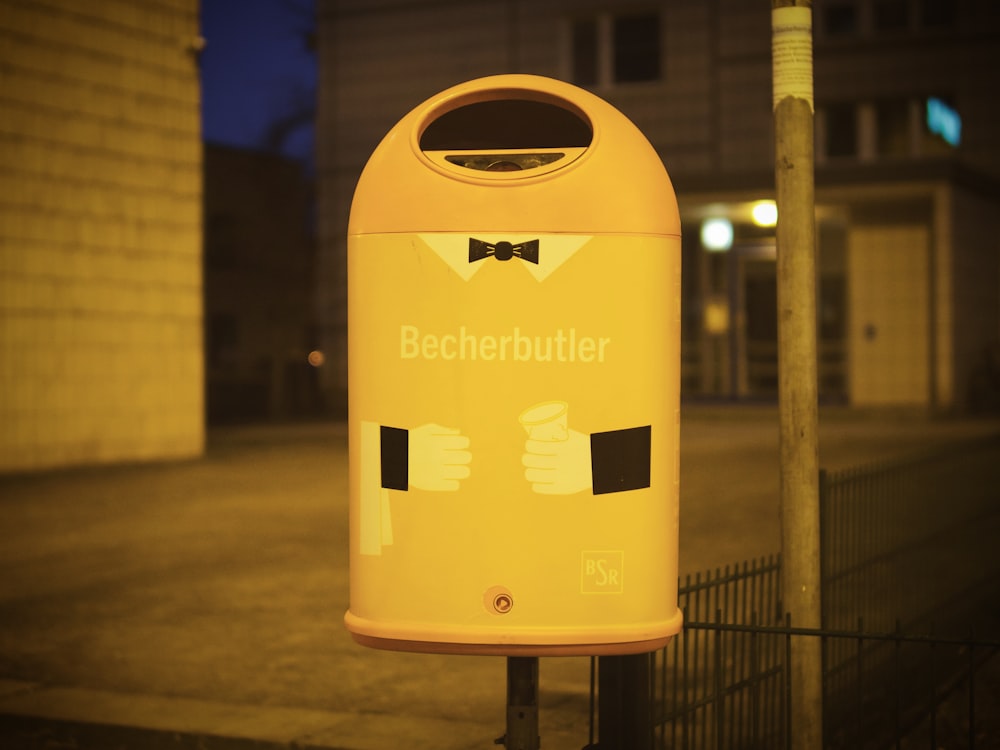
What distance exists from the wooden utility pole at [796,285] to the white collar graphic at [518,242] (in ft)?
3.27

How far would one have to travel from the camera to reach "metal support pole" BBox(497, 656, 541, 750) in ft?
12.2

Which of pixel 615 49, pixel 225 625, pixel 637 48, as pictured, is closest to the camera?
pixel 225 625

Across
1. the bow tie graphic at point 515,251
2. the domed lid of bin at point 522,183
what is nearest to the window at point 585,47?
the domed lid of bin at point 522,183

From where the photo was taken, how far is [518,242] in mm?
3502

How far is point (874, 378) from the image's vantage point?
2531 centimetres

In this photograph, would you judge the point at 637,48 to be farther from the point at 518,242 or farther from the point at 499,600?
the point at 499,600

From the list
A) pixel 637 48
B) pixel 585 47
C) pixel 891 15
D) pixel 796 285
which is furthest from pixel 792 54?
pixel 585 47

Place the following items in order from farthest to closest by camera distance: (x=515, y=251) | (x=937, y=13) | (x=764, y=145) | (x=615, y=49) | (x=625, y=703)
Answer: (x=615, y=49), (x=764, y=145), (x=937, y=13), (x=625, y=703), (x=515, y=251)

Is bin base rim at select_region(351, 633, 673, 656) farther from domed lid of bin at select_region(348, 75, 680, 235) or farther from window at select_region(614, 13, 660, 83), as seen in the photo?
window at select_region(614, 13, 660, 83)

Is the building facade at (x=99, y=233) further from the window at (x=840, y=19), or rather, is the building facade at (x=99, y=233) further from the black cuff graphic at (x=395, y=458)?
the window at (x=840, y=19)

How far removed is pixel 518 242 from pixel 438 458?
0.60m

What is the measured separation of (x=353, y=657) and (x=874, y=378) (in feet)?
65.5

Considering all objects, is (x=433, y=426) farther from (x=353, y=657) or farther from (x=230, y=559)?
(x=230, y=559)

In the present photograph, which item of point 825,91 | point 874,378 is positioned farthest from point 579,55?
A: point 874,378
